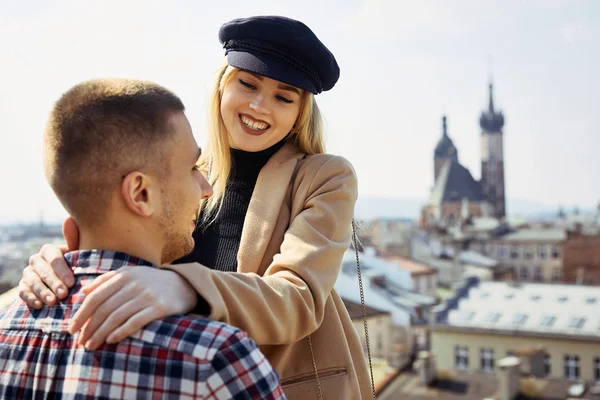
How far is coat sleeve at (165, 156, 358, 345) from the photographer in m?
1.12

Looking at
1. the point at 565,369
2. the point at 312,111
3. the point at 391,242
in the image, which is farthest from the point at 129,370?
the point at 391,242

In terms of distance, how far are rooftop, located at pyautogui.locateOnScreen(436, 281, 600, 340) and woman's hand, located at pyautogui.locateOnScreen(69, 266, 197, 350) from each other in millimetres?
25140

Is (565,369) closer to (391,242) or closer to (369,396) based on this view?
(391,242)

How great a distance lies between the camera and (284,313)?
1.22 metres

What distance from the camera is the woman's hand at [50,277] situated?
101 centimetres

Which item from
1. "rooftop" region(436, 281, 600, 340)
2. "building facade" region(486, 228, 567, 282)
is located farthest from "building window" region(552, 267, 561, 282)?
"rooftop" region(436, 281, 600, 340)

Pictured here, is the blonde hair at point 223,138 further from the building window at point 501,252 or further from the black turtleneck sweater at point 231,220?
the building window at point 501,252

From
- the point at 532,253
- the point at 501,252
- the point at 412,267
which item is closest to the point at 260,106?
the point at 412,267

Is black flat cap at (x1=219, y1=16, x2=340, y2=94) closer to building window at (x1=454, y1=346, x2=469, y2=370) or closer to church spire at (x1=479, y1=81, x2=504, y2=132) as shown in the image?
building window at (x1=454, y1=346, x2=469, y2=370)

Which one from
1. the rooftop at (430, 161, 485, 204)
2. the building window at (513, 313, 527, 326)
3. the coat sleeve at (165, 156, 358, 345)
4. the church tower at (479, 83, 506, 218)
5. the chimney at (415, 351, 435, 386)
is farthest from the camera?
the church tower at (479, 83, 506, 218)

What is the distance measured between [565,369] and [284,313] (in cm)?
2532

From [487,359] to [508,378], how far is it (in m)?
4.59

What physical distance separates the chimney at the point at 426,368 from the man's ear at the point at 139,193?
22971mm

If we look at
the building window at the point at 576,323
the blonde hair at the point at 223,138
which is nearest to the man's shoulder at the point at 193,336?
the blonde hair at the point at 223,138
